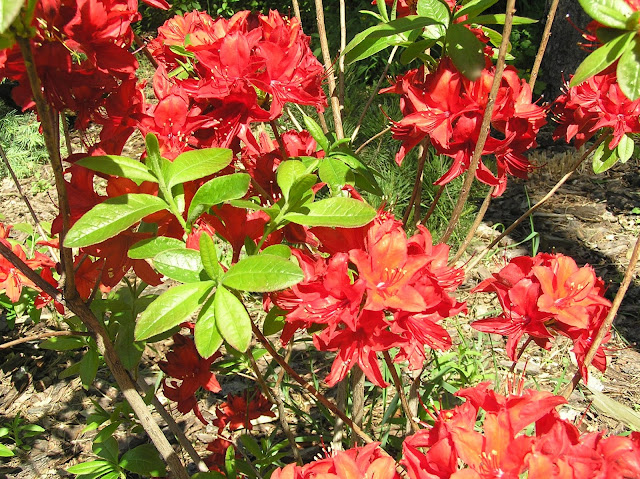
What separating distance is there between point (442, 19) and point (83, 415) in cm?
185

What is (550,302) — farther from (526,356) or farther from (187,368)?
(526,356)

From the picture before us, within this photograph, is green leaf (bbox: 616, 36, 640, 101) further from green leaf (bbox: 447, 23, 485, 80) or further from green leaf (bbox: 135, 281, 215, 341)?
green leaf (bbox: 135, 281, 215, 341)

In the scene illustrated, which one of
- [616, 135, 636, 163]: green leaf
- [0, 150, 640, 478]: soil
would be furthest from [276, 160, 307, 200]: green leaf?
[0, 150, 640, 478]: soil

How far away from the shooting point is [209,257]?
2.42 feet

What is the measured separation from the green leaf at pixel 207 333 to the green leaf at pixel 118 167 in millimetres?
198

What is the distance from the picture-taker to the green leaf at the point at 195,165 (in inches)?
32.8

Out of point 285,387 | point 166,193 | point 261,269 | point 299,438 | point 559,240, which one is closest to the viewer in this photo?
point 261,269

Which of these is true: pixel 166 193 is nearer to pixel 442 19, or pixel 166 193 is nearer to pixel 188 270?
pixel 188 270

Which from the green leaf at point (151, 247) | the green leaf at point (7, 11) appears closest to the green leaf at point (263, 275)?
the green leaf at point (151, 247)

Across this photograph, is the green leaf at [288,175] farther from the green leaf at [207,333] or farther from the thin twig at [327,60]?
the thin twig at [327,60]

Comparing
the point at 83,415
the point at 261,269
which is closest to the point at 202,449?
the point at 83,415

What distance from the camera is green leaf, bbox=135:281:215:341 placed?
0.72m

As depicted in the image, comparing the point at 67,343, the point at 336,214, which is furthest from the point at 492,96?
the point at 67,343

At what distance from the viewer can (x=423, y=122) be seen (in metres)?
1.05
